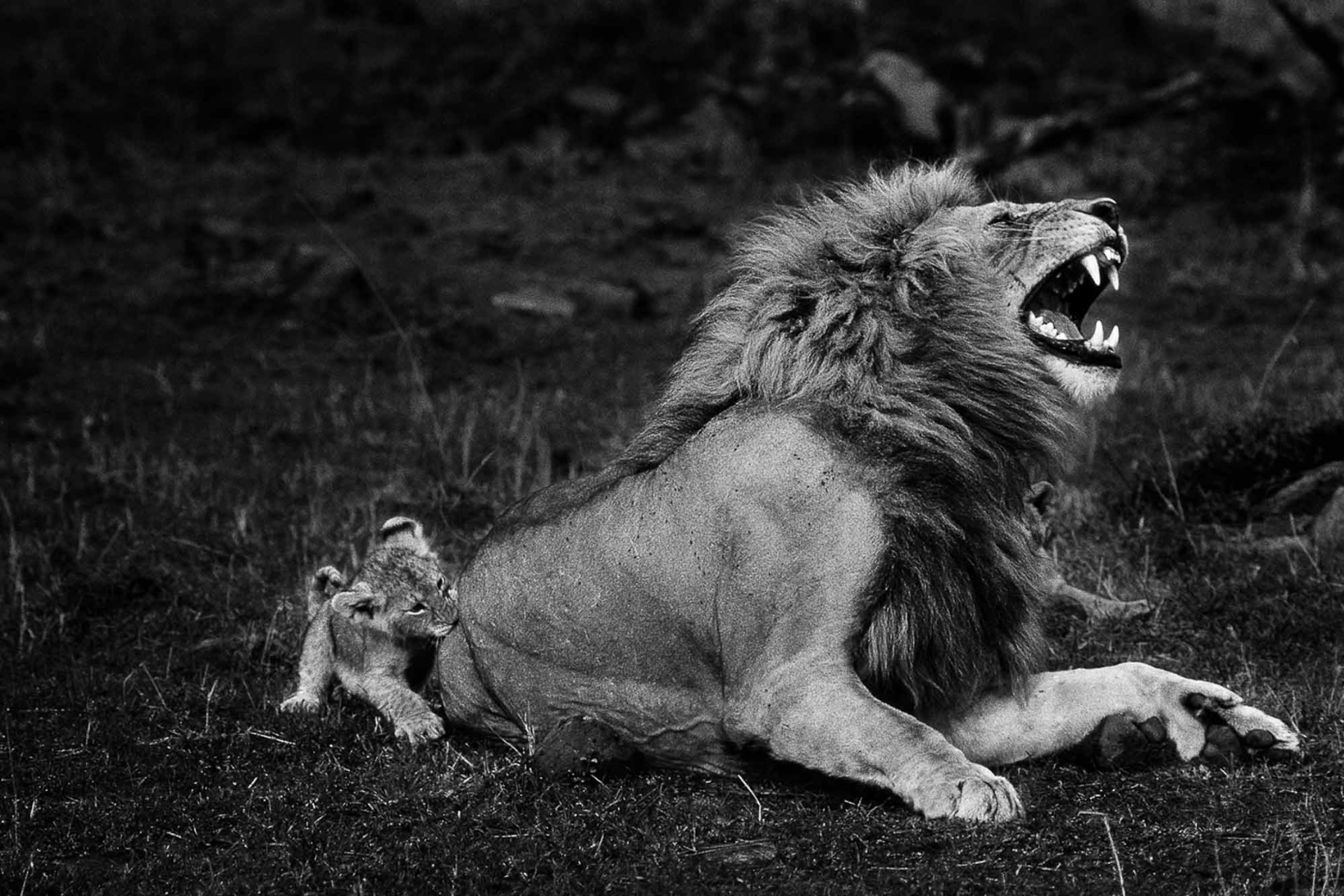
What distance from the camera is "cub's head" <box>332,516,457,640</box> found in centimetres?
576

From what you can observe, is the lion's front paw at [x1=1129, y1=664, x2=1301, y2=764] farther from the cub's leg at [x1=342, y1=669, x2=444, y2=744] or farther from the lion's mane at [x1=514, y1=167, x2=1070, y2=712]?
the cub's leg at [x1=342, y1=669, x2=444, y2=744]

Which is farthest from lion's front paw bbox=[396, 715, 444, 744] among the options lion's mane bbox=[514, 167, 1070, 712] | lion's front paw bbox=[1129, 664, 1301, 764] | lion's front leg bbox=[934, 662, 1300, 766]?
lion's front paw bbox=[1129, 664, 1301, 764]

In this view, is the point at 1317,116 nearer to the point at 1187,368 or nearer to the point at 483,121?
the point at 1187,368

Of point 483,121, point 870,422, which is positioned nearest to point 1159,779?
point 870,422

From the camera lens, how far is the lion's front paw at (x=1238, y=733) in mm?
4801

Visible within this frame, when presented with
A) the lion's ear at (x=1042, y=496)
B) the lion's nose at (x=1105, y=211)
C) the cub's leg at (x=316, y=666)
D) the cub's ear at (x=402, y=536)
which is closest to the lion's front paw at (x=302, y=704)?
the cub's leg at (x=316, y=666)

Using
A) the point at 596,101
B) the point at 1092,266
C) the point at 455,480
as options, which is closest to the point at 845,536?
the point at 1092,266

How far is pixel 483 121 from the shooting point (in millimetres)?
17906

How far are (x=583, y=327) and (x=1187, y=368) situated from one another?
3937 mm

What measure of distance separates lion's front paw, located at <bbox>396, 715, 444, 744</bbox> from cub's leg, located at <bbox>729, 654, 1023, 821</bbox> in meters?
1.23

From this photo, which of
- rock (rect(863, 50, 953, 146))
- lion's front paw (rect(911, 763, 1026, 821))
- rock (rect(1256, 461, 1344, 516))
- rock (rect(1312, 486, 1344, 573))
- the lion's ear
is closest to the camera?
lion's front paw (rect(911, 763, 1026, 821))

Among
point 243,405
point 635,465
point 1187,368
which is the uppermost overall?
point 635,465

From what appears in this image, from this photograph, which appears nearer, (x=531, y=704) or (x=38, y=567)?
(x=531, y=704)

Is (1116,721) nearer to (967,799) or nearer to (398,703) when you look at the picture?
(967,799)
